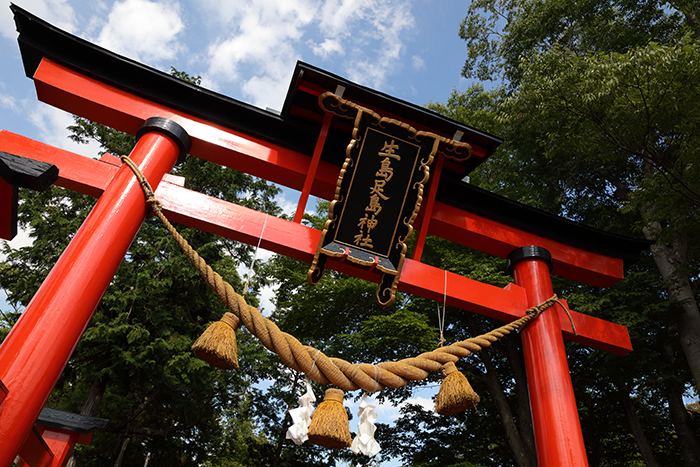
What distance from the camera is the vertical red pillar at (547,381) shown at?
3.80m

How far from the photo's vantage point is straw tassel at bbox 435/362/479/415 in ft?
10.0

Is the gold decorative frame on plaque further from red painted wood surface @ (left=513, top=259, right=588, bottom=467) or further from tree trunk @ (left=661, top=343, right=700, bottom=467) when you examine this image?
tree trunk @ (left=661, top=343, right=700, bottom=467)

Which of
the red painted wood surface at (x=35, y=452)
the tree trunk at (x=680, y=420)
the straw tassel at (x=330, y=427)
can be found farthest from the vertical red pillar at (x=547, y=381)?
the tree trunk at (x=680, y=420)

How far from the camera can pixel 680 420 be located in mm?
8320

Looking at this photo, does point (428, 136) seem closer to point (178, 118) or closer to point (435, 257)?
point (178, 118)

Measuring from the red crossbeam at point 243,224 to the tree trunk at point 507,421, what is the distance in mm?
4949

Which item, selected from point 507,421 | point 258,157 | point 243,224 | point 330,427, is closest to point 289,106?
point 258,157

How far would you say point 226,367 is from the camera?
273cm

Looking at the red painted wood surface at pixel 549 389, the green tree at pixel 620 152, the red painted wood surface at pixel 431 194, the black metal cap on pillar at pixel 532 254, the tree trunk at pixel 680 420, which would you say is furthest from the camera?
the tree trunk at pixel 680 420

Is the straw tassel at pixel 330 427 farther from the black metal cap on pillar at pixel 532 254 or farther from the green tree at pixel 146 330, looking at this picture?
the green tree at pixel 146 330

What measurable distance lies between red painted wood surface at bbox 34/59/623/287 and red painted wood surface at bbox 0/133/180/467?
0.60 m

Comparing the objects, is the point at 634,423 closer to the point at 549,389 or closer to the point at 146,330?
the point at 549,389

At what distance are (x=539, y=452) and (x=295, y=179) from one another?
371 centimetres

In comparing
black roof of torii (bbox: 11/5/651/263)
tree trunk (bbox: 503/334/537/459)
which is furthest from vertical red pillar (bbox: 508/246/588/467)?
tree trunk (bbox: 503/334/537/459)
